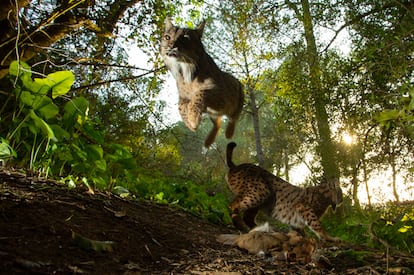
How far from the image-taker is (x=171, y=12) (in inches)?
144

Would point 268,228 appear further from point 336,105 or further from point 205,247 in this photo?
point 336,105

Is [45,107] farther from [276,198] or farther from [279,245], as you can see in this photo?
[276,198]

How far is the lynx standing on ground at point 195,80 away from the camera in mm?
1693

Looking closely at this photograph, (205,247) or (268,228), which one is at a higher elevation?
(268,228)

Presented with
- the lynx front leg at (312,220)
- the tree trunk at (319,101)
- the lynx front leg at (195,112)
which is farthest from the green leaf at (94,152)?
the tree trunk at (319,101)

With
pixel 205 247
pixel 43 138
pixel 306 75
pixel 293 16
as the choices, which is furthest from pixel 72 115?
pixel 293 16

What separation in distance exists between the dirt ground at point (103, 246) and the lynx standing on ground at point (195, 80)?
0.68 meters

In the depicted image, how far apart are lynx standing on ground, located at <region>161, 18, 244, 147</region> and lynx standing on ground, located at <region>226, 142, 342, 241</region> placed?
1.46m

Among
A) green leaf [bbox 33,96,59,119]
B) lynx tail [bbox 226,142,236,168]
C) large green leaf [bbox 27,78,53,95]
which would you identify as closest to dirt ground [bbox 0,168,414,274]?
green leaf [bbox 33,96,59,119]

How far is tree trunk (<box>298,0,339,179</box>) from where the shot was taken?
4.11 meters

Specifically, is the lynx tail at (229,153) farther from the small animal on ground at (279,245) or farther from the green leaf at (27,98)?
the green leaf at (27,98)

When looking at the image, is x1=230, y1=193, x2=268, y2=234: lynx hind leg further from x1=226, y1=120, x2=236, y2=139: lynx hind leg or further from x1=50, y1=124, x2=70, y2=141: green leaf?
x1=50, y1=124, x2=70, y2=141: green leaf

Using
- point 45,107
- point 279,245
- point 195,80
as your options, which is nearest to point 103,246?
point 195,80

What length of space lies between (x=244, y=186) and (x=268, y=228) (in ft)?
3.98
